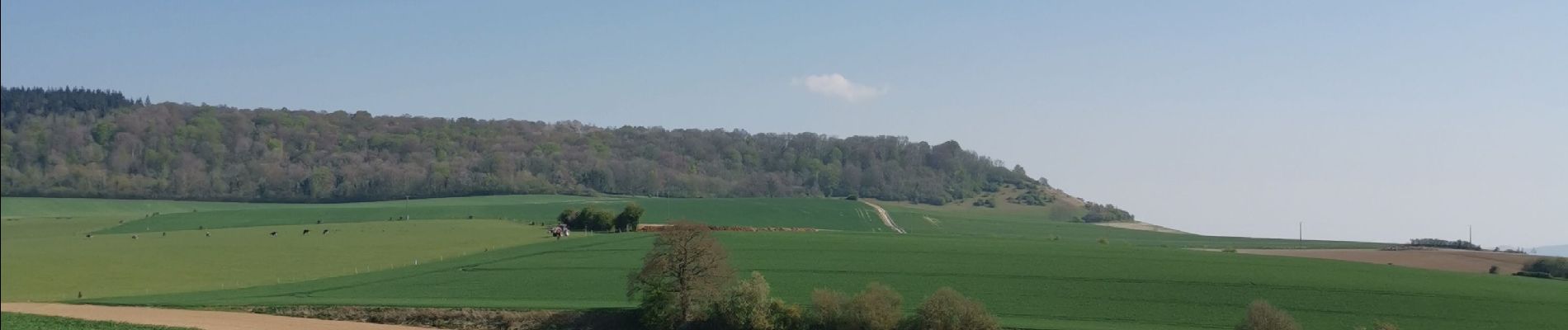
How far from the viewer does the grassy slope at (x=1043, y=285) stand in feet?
165

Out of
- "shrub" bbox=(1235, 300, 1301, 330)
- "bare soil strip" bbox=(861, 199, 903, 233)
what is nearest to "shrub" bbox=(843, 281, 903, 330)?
"shrub" bbox=(1235, 300, 1301, 330)

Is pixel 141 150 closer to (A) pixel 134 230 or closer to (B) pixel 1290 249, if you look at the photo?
(A) pixel 134 230

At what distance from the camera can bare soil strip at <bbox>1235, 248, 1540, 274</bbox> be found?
2876 inches

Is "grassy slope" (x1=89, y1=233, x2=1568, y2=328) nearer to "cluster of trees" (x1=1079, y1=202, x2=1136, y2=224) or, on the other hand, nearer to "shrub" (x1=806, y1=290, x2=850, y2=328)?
"shrub" (x1=806, y1=290, x2=850, y2=328)

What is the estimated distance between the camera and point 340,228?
299 ft

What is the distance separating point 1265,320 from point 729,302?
20.7 m

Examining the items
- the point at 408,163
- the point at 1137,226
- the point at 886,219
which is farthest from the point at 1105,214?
the point at 408,163

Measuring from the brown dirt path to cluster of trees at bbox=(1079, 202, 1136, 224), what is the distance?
129553 mm

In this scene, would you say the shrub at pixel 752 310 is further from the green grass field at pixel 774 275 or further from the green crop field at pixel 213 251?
the green crop field at pixel 213 251

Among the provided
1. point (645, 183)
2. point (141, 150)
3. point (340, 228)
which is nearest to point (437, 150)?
point (645, 183)

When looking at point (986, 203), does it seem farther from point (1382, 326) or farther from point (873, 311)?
point (873, 311)

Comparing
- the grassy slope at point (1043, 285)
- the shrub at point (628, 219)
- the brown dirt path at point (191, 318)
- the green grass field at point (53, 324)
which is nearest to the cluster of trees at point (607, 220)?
the shrub at point (628, 219)

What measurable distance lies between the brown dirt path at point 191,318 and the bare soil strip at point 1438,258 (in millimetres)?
57343

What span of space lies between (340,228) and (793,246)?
39446 mm
